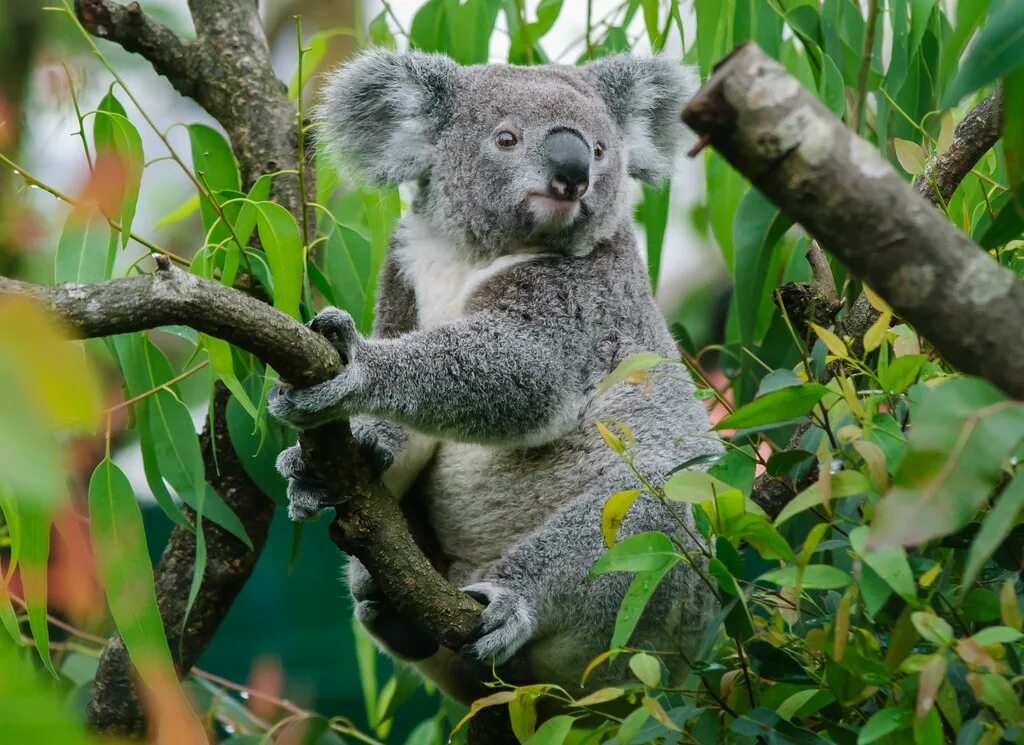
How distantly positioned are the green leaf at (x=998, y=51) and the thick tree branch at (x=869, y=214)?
0.34ft

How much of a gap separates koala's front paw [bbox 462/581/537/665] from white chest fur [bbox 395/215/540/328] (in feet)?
2.15

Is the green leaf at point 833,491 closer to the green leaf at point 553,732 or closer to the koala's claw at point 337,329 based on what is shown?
the green leaf at point 553,732

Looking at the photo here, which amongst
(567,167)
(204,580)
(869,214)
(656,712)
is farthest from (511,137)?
(869,214)

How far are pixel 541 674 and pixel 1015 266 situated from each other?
1.21 meters

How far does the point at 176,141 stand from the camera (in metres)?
4.62

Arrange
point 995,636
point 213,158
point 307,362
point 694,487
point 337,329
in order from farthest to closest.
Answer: point 213,158 → point 337,329 → point 307,362 → point 694,487 → point 995,636

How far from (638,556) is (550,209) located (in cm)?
107

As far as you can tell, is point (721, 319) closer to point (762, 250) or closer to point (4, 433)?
point (762, 250)

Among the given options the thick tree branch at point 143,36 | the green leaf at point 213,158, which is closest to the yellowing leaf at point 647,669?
the green leaf at point 213,158

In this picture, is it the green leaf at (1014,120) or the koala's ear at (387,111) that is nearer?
the green leaf at (1014,120)

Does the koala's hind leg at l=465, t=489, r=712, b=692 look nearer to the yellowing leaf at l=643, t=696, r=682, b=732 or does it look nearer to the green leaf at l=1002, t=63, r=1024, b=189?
the yellowing leaf at l=643, t=696, r=682, b=732

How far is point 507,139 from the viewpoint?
99.3 inches

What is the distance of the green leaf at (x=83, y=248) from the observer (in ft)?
6.72

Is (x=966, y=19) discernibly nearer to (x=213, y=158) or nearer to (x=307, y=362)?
(x=307, y=362)
